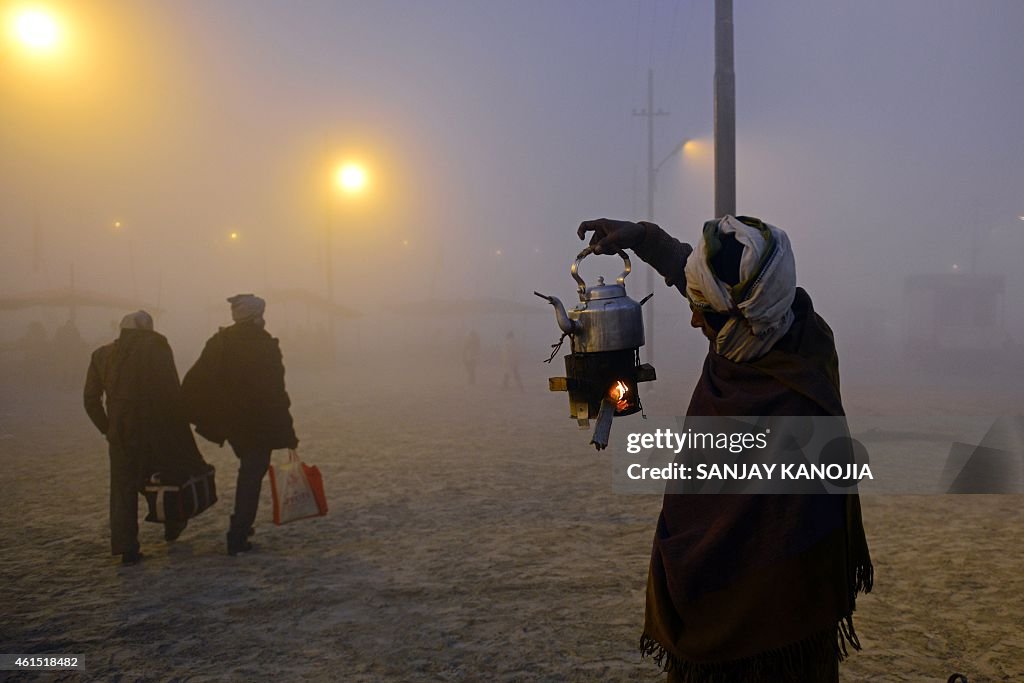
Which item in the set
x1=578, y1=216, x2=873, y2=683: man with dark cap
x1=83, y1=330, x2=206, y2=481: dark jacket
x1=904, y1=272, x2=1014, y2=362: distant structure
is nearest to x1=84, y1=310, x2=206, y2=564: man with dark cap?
x1=83, y1=330, x2=206, y2=481: dark jacket

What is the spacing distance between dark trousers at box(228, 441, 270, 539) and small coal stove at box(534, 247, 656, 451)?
4.54 m

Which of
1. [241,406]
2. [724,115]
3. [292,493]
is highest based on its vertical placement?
[724,115]

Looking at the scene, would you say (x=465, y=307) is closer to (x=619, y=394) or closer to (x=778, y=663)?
A: (x=619, y=394)

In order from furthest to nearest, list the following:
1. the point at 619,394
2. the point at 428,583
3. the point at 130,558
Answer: the point at 130,558 < the point at 428,583 < the point at 619,394

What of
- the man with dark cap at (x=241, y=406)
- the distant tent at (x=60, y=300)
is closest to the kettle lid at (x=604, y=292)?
the man with dark cap at (x=241, y=406)

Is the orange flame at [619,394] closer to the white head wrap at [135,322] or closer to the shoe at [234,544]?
the shoe at [234,544]

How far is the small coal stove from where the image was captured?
2373mm

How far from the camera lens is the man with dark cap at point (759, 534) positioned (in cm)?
205

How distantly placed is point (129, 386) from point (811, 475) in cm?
559

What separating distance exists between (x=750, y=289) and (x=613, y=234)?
2.28 feet

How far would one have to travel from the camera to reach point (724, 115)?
686 centimetres

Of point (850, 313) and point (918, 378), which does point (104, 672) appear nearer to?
point (918, 378)

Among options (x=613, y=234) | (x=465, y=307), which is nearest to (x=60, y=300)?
(x=465, y=307)

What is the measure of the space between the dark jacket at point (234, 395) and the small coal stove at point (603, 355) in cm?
449
